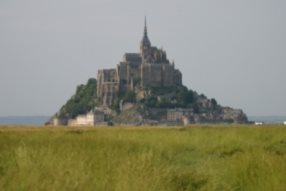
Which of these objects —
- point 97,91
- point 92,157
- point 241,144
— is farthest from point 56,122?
point 92,157

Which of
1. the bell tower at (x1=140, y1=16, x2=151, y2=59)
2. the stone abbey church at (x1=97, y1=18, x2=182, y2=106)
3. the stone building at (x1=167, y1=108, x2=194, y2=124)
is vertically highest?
the bell tower at (x1=140, y1=16, x2=151, y2=59)

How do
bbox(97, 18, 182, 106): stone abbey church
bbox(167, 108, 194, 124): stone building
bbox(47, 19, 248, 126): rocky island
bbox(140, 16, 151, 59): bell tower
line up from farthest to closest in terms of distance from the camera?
1. bbox(140, 16, 151, 59): bell tower
2. bbox(97, 18, 182, 106): stone abbey church
3. bbox(47, 19, 248, 126): rocky island
4. bbox(167, 108, 194, 124): stone building

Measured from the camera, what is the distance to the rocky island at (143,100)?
4008 inches

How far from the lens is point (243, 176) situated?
7.96 m

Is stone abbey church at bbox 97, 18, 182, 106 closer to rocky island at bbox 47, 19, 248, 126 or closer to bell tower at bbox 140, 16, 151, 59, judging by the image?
rocky island at bbox 47, 19, 248, 126

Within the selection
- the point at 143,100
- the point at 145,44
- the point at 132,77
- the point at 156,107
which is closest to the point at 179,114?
the point at 156,107

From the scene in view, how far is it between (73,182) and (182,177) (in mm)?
2238

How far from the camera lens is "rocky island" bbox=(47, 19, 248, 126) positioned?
101812 mm

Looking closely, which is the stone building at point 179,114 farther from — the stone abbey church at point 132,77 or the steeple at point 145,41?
the steeple at point 145,41

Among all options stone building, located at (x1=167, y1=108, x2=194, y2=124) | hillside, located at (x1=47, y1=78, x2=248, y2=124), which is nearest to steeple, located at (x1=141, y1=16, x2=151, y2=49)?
hillside, located at (x1=47, y1=78, x2=248, y2=124)

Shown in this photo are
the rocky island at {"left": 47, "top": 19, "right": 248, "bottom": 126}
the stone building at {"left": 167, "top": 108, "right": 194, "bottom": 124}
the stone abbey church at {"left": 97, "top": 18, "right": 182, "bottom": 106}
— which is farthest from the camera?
the stone abbey church at {"left": 97, "top": 18, "right": 182, "bottom": 106}

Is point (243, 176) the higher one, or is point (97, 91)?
point (97, 91)

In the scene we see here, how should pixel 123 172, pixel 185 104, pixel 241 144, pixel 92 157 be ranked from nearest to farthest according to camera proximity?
pixel 123 172 → pixel 92 157 → pixel 241 144 → pixel 185 104

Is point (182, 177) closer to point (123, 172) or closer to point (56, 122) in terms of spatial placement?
point (123, 172)
